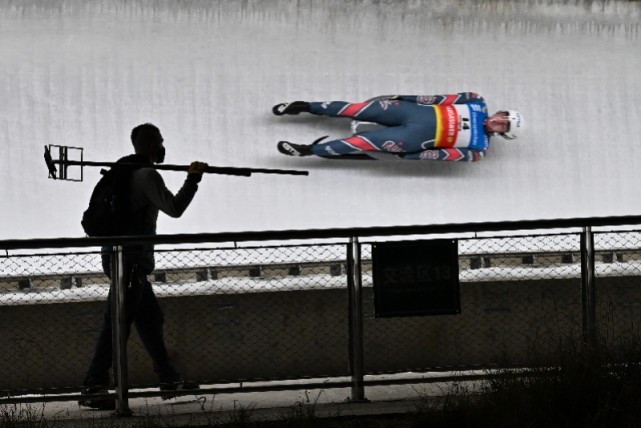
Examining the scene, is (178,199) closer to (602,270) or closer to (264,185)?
(602,270)

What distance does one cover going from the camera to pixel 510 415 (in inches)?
197

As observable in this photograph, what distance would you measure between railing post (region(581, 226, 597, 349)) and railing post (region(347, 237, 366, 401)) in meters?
1.06

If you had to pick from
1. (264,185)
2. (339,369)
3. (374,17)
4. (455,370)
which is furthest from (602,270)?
(374,17)

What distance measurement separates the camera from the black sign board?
239 inches

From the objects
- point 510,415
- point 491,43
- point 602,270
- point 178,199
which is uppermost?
point 491,43

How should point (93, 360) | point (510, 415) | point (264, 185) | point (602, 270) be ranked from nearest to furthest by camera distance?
point (510, 415)
point (93, 360)
point (602, 270)
point (264, 185)

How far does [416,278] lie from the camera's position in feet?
20.0

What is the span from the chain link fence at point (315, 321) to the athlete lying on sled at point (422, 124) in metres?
6.09

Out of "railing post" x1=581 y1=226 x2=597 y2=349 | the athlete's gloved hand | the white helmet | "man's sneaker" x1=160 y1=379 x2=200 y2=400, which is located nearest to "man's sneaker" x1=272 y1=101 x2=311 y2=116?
the white helmet

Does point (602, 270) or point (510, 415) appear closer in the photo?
point (510, 415)

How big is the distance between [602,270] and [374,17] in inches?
300

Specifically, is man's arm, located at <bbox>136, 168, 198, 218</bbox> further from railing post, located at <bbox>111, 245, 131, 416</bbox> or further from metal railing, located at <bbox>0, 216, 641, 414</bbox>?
railing post, located at <bbox>111, 245, 131, 416</bbox>

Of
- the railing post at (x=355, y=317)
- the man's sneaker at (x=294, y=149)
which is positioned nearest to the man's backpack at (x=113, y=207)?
the railing post at (x=355, y=317)

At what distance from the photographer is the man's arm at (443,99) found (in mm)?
12906
